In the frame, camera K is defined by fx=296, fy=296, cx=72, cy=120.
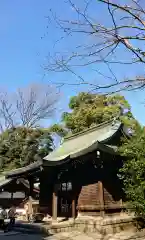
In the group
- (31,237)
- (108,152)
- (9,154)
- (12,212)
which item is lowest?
(31,237)

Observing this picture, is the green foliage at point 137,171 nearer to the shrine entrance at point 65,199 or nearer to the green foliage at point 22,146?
the shrine entrance at point 65,199

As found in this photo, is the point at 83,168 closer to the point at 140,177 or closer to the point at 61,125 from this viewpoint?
the point at 140,177

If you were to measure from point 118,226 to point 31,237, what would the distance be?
14.3 ft

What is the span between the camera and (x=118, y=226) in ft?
48.5

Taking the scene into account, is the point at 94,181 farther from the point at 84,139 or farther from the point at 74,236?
the point at 84,139

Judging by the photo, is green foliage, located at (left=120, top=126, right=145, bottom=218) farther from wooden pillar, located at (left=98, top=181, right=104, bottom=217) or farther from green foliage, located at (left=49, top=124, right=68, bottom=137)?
green foliage, located at (left=49, top=124, right=68, bottom=137)

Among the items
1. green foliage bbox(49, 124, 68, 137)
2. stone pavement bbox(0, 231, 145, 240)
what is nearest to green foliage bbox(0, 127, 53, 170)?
green foliage bbox(49, 124, 68, 137)

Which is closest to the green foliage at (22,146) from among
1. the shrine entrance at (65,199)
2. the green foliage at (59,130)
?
the green foliage at (59,130)

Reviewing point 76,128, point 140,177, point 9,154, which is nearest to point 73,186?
point 140,177

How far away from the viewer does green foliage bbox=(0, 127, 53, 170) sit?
4147 cm

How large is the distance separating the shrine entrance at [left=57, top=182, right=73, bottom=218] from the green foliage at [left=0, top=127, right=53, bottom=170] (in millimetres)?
21640

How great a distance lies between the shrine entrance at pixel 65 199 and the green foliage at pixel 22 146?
71.0ft

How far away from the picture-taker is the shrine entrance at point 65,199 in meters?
18.0

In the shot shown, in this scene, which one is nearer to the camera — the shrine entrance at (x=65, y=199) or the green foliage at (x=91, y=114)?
the shrine entrance at (x=65, y=199)
